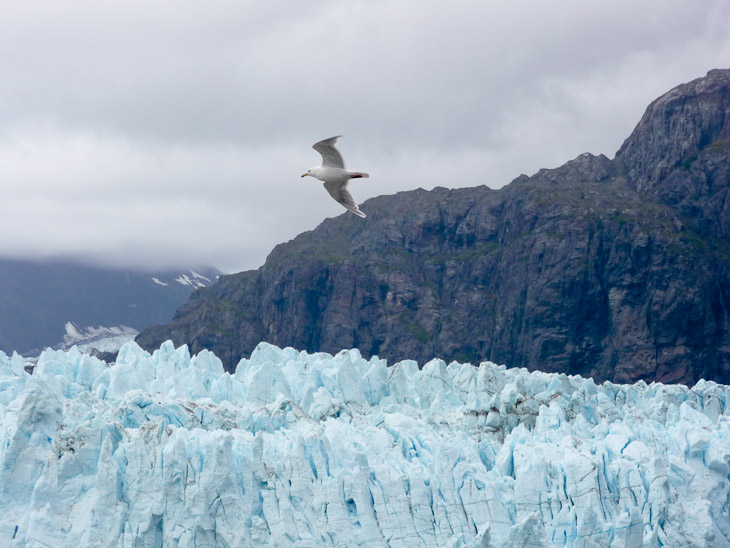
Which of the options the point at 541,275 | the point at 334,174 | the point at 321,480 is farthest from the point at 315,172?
the point at 541,275

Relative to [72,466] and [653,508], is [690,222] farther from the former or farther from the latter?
[72,466]

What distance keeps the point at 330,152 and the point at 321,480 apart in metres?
15.0

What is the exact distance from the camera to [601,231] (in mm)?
104625

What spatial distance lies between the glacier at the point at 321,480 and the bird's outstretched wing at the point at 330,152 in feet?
45.6

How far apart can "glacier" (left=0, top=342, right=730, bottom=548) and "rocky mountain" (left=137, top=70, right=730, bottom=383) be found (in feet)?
195

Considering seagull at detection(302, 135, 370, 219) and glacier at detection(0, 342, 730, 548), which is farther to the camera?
glacier at detection(0, 342, 730, 548)

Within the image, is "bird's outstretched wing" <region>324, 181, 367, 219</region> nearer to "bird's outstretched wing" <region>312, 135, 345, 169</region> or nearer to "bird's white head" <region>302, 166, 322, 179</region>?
"bird's white head" <region>302, 166, 322, 179</region>

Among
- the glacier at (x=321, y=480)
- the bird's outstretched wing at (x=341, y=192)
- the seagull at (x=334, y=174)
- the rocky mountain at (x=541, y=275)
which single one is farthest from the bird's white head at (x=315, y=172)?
the rocky mountain at (x=541, y=275)

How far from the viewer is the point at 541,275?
4198 inches

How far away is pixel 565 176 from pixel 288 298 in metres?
37.1

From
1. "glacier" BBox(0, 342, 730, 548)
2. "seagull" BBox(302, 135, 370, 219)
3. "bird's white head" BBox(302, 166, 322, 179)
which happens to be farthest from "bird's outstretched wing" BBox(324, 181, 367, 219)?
"glacier" BBox(0, 342, 730, 548)

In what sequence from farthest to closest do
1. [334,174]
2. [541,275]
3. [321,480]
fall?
1. [541,275]
2. [321,480]
3. [334,174]

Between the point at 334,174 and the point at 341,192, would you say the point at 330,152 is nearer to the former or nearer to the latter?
the point at 334,174

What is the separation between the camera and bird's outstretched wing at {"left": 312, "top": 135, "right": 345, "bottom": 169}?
23.6 m
